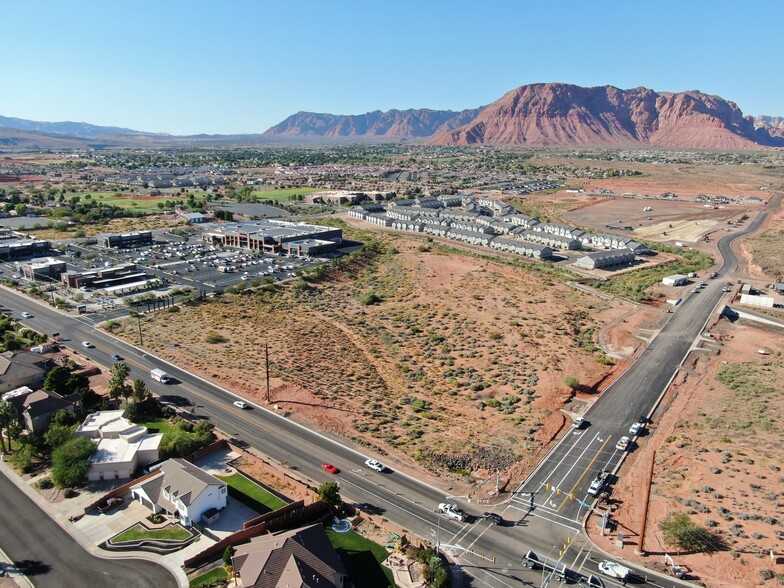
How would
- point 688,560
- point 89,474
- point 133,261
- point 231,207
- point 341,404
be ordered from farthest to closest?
point 231,207 → point 133,261 → point 341,404 → point 89,474 → point 688,560

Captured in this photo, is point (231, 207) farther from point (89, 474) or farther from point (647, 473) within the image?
point (647, 473)

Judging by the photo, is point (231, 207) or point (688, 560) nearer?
point (688, 560)

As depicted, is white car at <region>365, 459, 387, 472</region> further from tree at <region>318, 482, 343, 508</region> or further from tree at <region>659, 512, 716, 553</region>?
tree at <region>659, 512, 716, 553</region>

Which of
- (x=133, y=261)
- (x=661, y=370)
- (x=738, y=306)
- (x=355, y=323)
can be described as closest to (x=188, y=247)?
(x=133, y=261)

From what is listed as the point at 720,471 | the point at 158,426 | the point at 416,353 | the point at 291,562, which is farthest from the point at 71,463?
the point at 720,471

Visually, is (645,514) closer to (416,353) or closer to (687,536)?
(687,536)

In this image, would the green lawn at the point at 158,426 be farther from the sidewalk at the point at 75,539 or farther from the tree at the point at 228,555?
the tree at the point at 228,555
